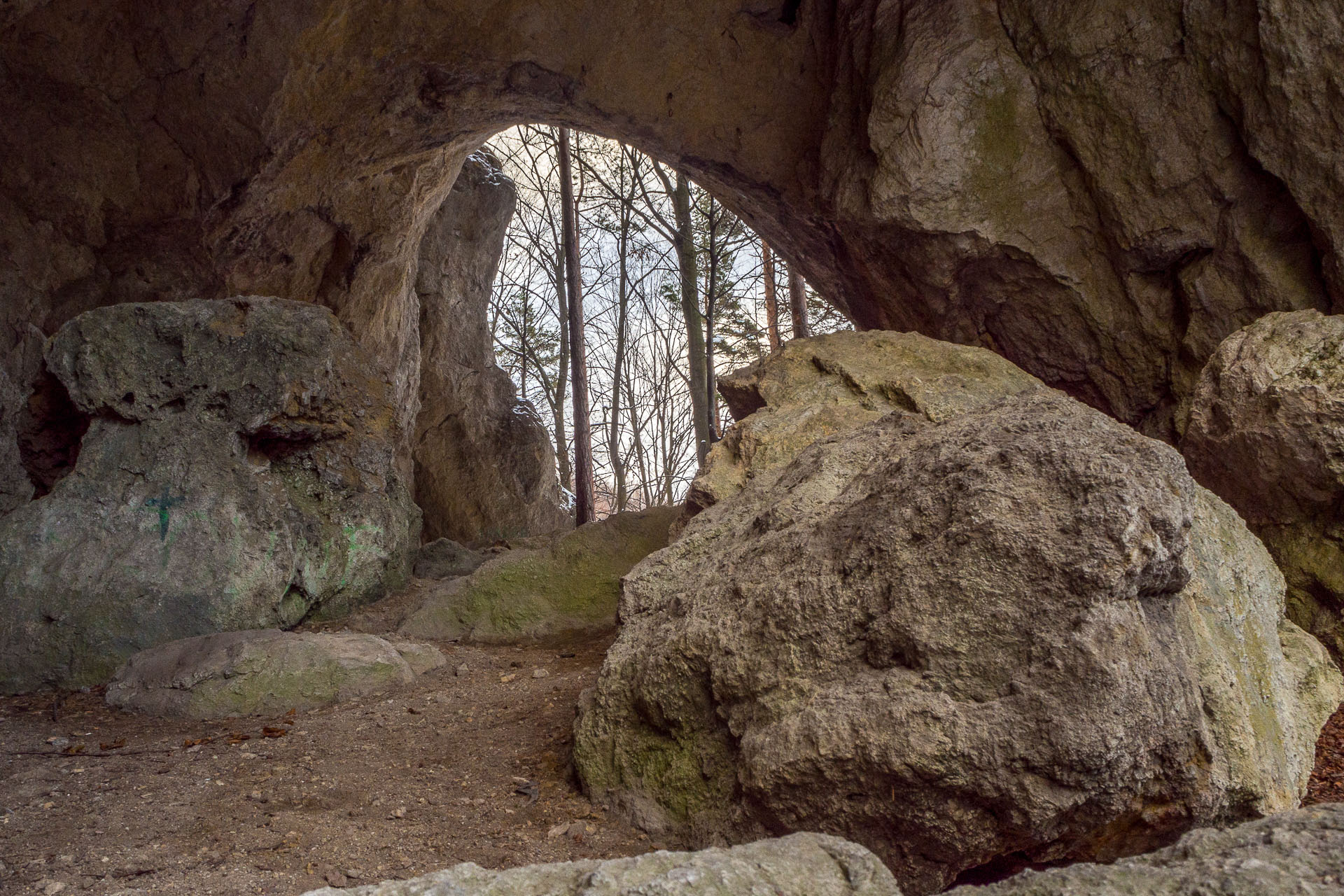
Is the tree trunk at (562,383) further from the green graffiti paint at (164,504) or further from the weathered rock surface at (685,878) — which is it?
the weathered rock surface at (685,878)

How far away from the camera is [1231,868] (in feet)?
3.80

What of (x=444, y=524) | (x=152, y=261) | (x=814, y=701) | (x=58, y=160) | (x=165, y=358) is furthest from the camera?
(x=444, y=524)

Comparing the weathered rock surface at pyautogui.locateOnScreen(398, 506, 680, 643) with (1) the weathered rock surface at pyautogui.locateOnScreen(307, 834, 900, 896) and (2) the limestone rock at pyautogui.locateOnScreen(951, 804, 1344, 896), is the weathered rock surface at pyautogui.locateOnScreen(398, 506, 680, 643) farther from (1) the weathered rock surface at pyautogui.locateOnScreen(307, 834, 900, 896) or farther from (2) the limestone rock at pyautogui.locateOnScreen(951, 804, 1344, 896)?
(2) the limestone rock at pyautogui.locateOnScreen(951, 804, 1344, 896)

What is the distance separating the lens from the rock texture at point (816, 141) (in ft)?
13.7

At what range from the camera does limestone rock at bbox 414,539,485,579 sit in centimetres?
606

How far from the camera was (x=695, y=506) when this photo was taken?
12.2 feet

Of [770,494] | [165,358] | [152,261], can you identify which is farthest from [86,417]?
[770,494]

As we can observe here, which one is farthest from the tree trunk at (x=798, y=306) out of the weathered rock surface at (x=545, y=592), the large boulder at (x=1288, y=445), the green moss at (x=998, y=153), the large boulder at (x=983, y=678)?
the large boulder at (x=983, y=678)

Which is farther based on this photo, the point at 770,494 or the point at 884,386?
the point at 884,386

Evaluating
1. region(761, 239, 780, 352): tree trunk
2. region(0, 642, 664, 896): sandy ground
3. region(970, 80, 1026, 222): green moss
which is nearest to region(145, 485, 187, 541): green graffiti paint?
region(0, 642, 664, 896): sandy ground

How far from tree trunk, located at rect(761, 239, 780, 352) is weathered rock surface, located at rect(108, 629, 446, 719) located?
702 centimetres

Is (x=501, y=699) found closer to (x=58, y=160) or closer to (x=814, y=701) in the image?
(x=814, y=701)

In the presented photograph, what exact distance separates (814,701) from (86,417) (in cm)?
441

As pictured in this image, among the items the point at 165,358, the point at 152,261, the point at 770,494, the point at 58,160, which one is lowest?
the point at 770,494
